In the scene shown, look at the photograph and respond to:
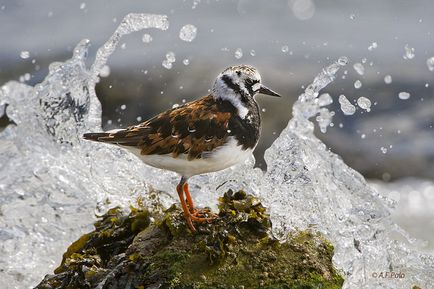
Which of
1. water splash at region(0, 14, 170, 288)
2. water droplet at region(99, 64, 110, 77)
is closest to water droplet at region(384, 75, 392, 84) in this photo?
water droplet at region(99, 64, 110, 77)

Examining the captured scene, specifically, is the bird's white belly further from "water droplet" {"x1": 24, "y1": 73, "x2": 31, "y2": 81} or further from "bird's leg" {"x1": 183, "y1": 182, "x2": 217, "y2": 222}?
"water droplet" {"x1": 24, "y1": 73, "x2": 31, "y2": 81}

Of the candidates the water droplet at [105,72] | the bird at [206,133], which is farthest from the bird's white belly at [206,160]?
the water droplet at [105,72]

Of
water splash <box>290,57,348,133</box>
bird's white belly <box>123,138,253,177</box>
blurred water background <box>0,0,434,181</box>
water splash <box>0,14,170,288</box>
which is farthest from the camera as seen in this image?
blurred water background <box>0,0,434,181</box>

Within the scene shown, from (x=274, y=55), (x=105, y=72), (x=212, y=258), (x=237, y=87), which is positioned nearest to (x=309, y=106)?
(x=237, y=87)

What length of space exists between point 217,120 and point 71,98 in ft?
6.18

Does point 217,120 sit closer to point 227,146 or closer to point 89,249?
point 227,146

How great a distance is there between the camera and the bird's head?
4375mm

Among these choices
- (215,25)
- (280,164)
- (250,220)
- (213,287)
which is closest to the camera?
(213,287)

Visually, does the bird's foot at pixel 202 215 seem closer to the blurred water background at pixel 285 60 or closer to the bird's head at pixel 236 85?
the bird's head at pixel 236 85

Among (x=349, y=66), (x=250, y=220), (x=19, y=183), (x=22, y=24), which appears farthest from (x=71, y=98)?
(x=22, y=24)

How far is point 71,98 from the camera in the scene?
5.76 m

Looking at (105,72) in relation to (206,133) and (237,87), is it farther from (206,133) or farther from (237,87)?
(206,133)

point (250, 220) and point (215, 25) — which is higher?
point (250, 220)

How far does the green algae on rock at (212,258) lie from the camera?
12.6 feet
